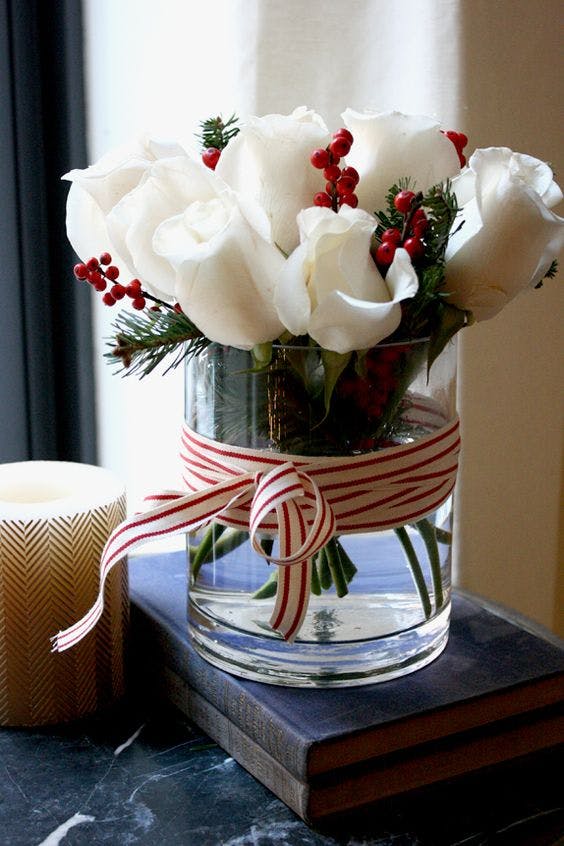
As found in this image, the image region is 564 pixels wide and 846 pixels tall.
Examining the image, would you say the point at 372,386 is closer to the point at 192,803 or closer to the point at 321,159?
the point at 321,159

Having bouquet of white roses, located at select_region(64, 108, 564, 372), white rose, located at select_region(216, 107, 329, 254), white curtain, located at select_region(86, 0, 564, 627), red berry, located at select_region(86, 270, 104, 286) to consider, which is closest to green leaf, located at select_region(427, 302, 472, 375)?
bouquet of white roses, located at select_region(64, 108, 564, 372)

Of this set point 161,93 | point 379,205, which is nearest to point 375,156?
point 379,205

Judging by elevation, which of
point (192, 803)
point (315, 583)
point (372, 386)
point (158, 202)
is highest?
point (158, 202)

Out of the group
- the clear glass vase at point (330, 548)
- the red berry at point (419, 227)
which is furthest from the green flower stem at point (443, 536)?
the red berry at point (419, 227)

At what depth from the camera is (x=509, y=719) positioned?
2.31 feet

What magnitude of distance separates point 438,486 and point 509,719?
155mm

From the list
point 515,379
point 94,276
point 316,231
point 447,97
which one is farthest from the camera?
point 515,379

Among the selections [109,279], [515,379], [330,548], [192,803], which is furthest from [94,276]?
[515,379]

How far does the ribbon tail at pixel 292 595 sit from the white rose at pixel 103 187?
0.21 metres

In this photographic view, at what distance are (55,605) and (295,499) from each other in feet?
0.66

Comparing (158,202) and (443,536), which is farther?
(443,536)

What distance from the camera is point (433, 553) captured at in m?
0.73

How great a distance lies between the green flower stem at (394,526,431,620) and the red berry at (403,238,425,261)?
0.18m

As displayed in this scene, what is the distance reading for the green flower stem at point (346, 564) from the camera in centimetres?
69
